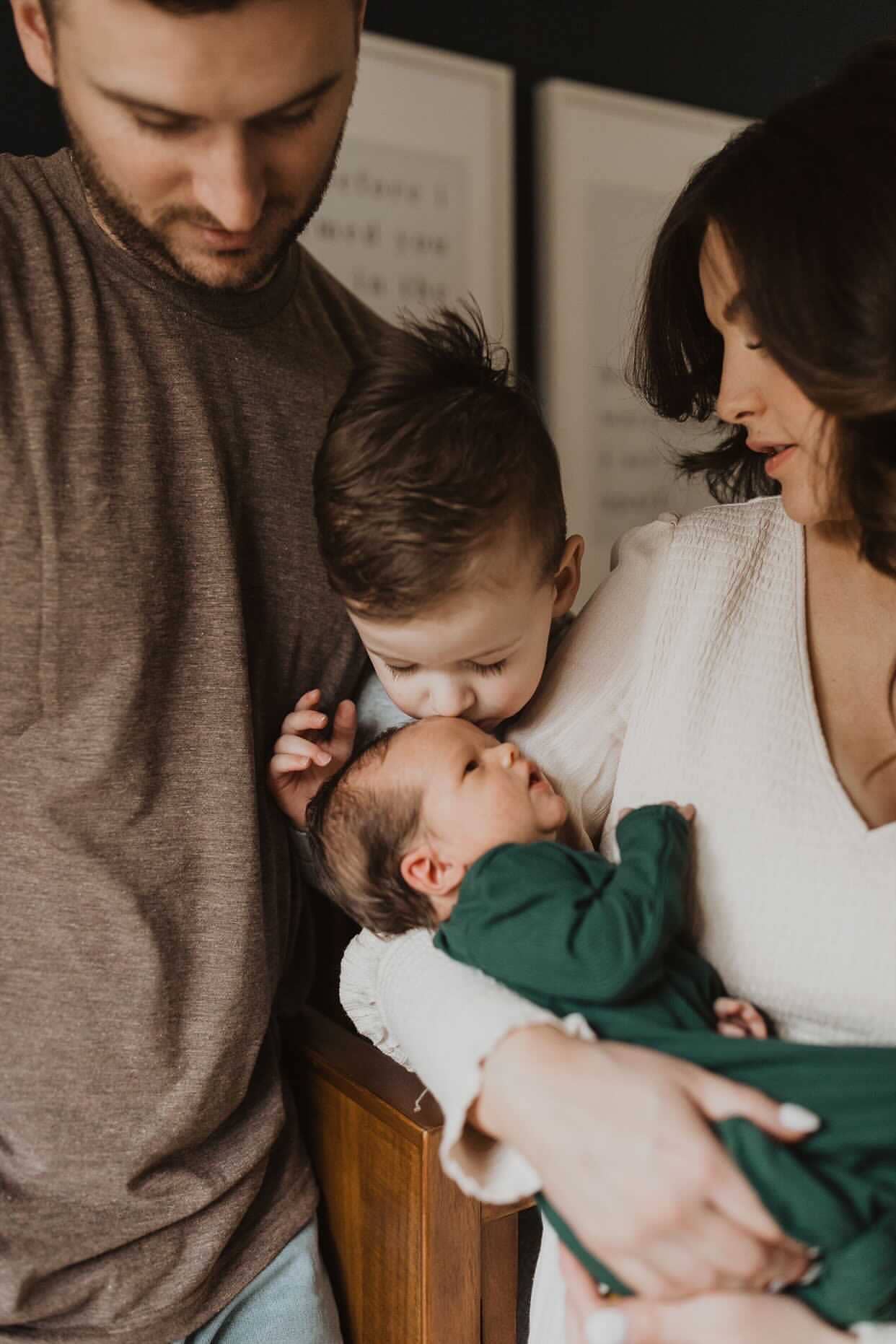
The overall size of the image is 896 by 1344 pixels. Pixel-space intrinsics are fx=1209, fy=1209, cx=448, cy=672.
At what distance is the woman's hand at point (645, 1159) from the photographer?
3.00ft

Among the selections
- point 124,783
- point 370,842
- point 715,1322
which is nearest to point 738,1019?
point 715,1322

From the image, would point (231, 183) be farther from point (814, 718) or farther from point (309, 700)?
point (814, 718)

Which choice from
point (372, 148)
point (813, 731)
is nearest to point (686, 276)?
point (813, 731)

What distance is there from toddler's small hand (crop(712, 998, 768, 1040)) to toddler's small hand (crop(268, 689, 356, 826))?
472mm

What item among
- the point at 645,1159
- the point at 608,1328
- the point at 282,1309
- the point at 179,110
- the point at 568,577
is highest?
the point at 179,110

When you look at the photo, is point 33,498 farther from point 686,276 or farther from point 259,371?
point 686,276

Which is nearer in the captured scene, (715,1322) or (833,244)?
(715,1322)

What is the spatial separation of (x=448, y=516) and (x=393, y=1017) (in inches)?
18.9

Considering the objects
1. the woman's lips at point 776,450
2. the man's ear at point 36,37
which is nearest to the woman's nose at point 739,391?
the woman's lips at point 776,450

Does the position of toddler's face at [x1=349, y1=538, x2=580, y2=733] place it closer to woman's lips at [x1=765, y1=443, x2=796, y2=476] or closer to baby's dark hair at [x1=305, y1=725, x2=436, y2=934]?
baby's dark hair at [x1=305, y1=725, x2=436, y2=934]

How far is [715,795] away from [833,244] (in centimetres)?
50

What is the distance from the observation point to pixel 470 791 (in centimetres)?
115

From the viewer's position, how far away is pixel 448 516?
1.15 m

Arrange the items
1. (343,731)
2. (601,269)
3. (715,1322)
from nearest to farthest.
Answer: (715,1322), (343,731), (601,269)
